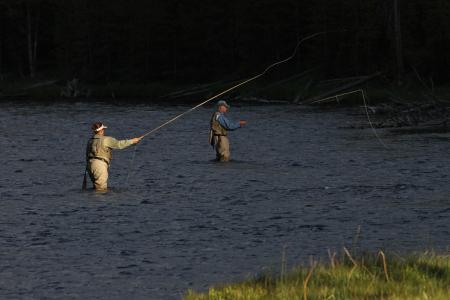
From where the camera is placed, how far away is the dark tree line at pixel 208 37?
6000cm

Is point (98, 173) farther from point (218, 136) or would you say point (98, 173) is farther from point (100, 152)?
point (218, 136)

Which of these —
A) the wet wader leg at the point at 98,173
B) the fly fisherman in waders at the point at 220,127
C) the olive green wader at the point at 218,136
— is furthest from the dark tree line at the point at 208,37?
the wet wader leg at the point at 98,173

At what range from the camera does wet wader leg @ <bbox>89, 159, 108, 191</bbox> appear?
63.9ft

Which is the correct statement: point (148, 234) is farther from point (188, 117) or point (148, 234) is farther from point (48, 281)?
point (188, 117)

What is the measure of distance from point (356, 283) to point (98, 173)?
10.5 metres

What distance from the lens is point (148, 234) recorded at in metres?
15.4

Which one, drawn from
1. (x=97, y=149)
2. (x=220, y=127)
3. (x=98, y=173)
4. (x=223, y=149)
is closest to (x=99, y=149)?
(x=97, y=149)

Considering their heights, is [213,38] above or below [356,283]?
above

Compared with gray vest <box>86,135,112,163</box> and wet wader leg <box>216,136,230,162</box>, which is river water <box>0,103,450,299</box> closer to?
wet wader leg <box>216,136,230,162</box>

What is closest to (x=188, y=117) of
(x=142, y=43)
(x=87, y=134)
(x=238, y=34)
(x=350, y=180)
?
(x=87, y=134)

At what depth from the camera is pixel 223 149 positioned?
25344mm

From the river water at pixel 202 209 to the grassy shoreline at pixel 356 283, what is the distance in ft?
4.37

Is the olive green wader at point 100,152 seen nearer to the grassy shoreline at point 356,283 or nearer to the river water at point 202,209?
the river water at point 202,209

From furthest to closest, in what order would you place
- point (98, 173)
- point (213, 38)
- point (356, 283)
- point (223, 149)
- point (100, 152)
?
point (213, 38), point (223, 149), point (98, 173), point (100, 152), point (356, 283)
